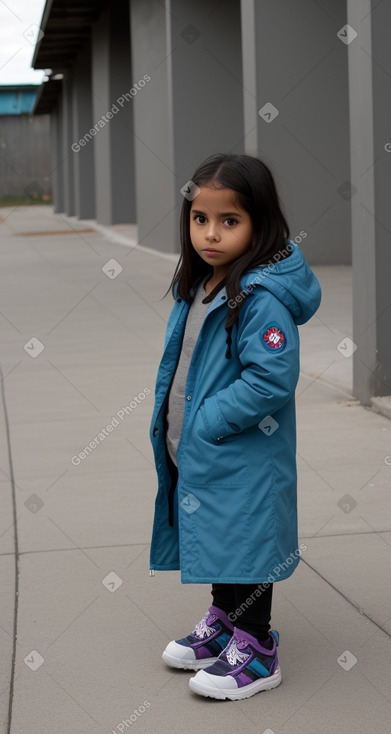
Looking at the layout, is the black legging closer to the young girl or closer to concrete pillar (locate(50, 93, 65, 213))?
the young girl

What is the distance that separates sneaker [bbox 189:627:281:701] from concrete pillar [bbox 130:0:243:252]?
1429 centimetres

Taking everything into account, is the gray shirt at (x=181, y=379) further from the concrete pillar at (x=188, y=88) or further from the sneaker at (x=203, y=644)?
the concrete pillar at (x=188, y=88)

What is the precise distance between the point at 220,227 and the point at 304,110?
11.2 meters

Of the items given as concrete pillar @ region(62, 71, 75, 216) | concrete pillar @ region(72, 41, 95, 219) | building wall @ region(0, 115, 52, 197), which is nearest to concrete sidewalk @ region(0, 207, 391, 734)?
concrete pillar @ region(72, 41, 95, 219)

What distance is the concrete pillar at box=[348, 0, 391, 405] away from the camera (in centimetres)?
663

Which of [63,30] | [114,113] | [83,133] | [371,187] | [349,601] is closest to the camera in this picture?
[349,601]

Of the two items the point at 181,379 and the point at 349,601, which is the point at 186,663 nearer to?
the point at 349,601

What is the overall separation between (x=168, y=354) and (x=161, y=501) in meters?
0.44

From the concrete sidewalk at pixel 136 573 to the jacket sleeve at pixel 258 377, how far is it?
32.4 inches

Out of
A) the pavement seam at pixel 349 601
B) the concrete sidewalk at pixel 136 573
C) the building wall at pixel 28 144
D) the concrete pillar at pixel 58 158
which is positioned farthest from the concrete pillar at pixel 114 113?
the building wall at pixel 28 144

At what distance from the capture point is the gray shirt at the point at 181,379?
3174 millimetres

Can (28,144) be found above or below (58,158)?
below

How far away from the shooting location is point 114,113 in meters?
26.0

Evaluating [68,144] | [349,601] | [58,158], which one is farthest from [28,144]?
[349,601]
